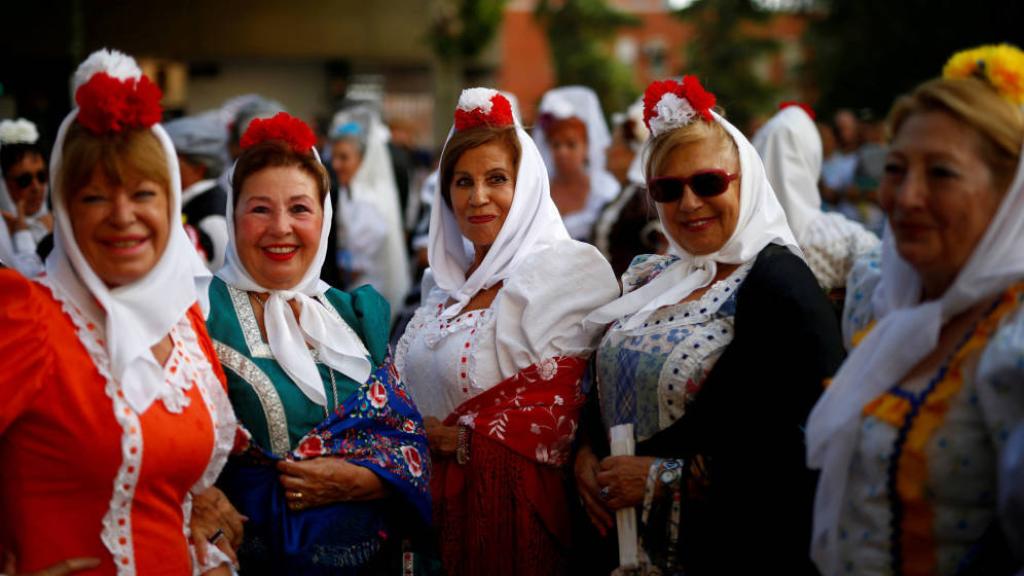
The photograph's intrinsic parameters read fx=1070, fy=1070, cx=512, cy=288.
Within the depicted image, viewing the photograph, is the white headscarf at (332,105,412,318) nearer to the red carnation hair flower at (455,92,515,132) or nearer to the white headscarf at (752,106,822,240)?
the white headscarf at (752,106,822,240)

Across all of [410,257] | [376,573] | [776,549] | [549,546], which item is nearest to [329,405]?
[376,573]

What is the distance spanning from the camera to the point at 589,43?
29.6 m

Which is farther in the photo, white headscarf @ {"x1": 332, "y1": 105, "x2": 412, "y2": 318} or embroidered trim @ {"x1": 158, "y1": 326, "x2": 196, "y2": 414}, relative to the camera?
white headscarf @ {"x1": 332, "y1": 105, "x2": 412, "y2": 318}

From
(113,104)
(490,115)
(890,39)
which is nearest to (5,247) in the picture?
(490,115)

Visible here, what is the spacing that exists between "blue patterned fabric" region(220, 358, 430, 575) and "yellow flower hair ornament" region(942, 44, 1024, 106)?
1.95 m

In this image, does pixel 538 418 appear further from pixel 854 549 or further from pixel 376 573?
pixel 854 549

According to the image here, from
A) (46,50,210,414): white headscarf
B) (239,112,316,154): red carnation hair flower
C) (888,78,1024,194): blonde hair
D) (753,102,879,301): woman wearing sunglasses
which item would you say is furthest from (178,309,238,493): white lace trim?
(753,102,879,301): woman wearing sunglasses

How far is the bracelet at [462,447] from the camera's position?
385 centimetres

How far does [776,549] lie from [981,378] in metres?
1.05

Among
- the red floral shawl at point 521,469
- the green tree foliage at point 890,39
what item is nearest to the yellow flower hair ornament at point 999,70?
the red floral shawl at point 521,469

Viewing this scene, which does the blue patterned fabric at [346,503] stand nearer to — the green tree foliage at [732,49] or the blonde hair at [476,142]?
the blonde hair at [476,142]

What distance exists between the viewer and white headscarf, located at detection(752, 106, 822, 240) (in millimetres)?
5664

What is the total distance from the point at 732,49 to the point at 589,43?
14.8ft

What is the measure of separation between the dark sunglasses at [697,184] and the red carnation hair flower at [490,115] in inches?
32.3
